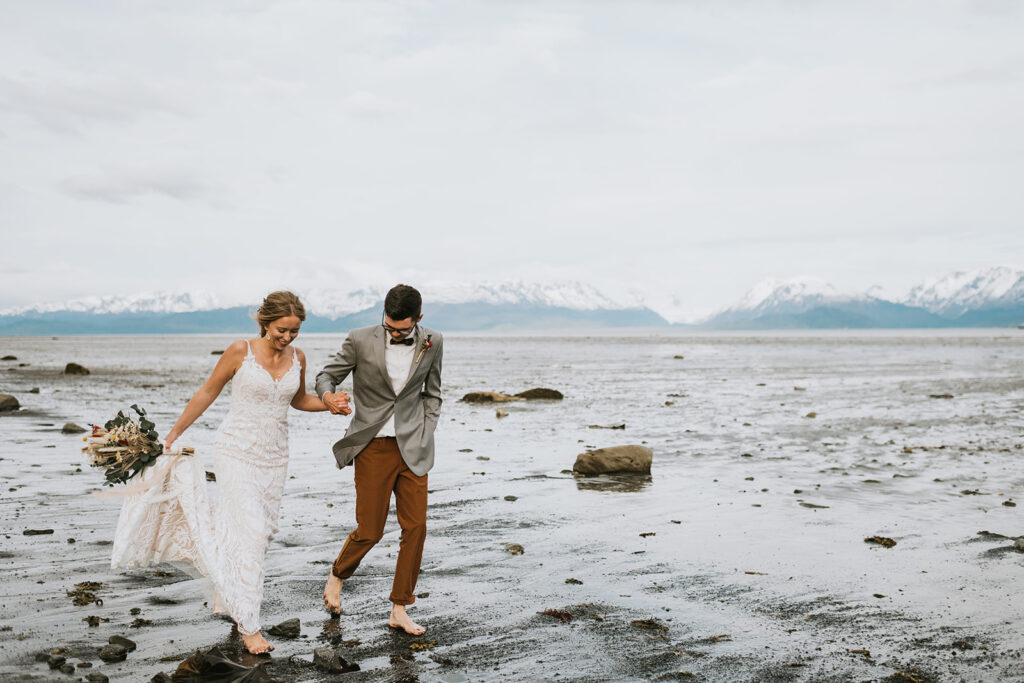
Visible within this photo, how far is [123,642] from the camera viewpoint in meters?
6.12

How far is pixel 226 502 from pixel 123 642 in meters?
1.19

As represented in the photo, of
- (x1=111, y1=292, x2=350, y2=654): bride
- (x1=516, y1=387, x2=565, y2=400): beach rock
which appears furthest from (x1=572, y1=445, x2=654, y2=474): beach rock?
(x1=516, y1=387, x2=565, y2=400): beach rock

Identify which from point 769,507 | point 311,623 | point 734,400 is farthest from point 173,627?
point 734,400

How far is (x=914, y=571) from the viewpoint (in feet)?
28.1

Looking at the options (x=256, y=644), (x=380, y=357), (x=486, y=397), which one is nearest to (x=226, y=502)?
(x=256, y=644)

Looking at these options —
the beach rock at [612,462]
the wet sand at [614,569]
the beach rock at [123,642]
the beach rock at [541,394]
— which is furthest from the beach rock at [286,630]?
the beach rock at [541,394]

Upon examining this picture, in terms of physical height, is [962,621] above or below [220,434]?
below

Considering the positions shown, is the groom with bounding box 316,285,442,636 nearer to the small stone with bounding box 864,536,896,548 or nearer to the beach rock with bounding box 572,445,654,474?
the small stone with bounding box 864,536,896,548

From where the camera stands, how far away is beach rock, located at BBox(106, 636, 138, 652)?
6066 millimetres

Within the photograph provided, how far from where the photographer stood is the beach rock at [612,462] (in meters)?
14.3

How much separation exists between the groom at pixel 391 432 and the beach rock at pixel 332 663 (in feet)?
2.79

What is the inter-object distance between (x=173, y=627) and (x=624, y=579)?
4.08 m

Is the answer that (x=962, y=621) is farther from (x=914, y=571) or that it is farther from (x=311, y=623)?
(x=311, y=623)

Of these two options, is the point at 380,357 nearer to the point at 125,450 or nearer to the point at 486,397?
the point at 125,450
